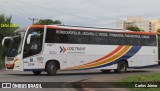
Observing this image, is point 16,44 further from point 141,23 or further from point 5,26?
point 141,23

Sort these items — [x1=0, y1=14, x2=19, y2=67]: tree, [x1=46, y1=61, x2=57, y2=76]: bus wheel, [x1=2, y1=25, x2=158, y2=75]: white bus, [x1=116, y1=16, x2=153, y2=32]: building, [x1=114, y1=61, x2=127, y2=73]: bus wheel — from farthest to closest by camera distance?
[x1=116, y1=16, x2=153, y2=32]: building < [x1=0, y1=14, x2=19, y2=67]: tree < [x1=114, y1=61, x2=127, y2=73]: bus wheel < [x1=46, y1=61, x2=57, y2=76]: bus wheel < [x1=2, y1=25, x2=158, y2=75]: white bus

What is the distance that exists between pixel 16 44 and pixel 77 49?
14.5 feet

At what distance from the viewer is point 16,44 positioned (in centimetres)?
2620

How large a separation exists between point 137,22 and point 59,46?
10846 centimetres

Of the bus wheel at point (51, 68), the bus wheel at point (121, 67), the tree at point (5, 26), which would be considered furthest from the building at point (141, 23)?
the bus wheel at point (51, 68)

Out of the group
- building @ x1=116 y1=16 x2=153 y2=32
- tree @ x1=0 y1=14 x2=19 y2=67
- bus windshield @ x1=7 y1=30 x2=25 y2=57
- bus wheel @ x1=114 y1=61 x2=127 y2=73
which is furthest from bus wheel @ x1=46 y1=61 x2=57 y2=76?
building @ x1=116 y1=16 x2=153 y2=32

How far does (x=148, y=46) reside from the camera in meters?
33.1


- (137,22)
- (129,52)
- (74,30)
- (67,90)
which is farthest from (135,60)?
(137,22)

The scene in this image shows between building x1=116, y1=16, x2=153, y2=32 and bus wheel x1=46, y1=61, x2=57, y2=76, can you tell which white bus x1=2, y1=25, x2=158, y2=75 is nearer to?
bus wheel x1=46, y1=61, x2=57, y2=76

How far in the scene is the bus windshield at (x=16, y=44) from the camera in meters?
25.8

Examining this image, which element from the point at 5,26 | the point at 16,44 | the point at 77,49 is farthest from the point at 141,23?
the point at 16,44

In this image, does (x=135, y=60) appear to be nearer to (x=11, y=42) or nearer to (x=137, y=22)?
(x=11, y=42)

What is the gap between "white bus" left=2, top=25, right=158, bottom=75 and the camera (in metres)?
25.7

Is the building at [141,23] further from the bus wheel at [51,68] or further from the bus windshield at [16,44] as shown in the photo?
the bus windshield at [16,44]
